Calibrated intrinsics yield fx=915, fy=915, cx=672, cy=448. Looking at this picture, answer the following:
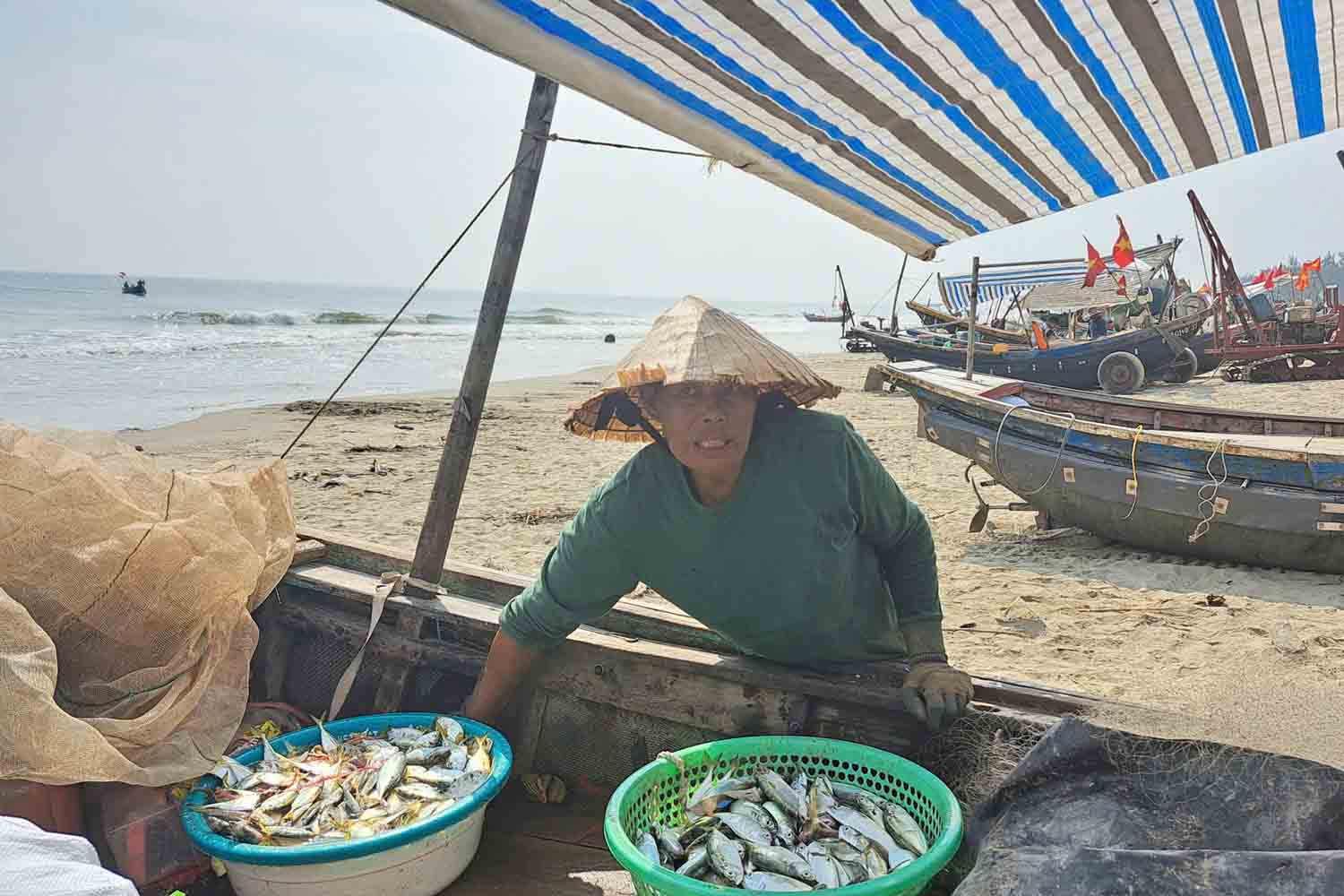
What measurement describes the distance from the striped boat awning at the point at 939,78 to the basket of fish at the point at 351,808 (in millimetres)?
1869

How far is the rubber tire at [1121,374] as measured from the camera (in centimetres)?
1847

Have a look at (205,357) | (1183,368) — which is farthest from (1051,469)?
(205,357)

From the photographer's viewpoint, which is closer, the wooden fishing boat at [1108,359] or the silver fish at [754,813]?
the silver fish at [754,813]

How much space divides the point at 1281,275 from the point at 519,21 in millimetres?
54512

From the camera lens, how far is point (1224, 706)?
190 cm

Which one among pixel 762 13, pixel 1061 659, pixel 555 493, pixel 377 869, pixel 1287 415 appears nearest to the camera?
pixel 762 13

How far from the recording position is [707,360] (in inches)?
87.5

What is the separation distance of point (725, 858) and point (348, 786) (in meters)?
1.13

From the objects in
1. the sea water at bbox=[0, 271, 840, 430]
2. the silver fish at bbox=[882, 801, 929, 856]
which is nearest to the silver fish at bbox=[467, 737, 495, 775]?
the silver fish at bbox=[882, 801, 929, 856]

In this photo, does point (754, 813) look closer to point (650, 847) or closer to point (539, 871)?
point (650, 847)

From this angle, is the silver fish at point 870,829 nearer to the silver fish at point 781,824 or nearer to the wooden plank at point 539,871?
the silver fish at point 781,824

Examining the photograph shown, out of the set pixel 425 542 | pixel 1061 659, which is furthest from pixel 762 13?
pixel 1061 659

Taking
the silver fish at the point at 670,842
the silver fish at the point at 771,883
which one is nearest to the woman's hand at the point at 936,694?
the silver fish at the point at 771,883

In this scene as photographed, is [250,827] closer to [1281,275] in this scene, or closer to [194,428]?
[194,428]
